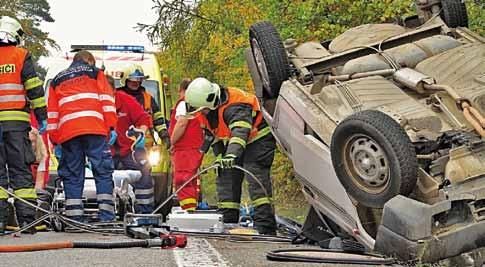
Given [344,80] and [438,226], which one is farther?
[344,80]

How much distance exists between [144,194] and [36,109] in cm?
204

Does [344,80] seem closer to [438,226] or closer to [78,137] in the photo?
[438,226]

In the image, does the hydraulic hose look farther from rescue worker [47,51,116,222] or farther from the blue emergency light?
the blue emergency light

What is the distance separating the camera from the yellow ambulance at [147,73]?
34.4 feet

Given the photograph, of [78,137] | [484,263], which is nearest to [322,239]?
[484,263]

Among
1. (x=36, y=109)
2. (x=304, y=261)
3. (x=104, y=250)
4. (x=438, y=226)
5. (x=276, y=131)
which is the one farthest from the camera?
(x=36, y=109)

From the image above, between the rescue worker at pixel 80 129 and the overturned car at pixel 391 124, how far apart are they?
2.03 m

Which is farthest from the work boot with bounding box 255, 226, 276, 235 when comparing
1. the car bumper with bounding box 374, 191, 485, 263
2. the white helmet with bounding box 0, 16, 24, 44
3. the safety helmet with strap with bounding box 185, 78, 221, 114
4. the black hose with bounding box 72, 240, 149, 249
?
the car bumper with bounding box 374, 191, 485, 263

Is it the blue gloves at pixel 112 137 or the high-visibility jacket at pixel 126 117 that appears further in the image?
the high-visibility jacket at pixel 126 117

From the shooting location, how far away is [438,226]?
488 centimetres

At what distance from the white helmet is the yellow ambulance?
2.52m

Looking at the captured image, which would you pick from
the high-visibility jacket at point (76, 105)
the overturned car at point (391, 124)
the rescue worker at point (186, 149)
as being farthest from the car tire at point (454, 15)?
the rescue worker at point (186, 149)

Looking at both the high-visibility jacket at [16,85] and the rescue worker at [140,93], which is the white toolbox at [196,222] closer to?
the high-visibility jacket at [16,85]

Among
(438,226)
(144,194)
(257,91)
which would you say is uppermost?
(257,91)
